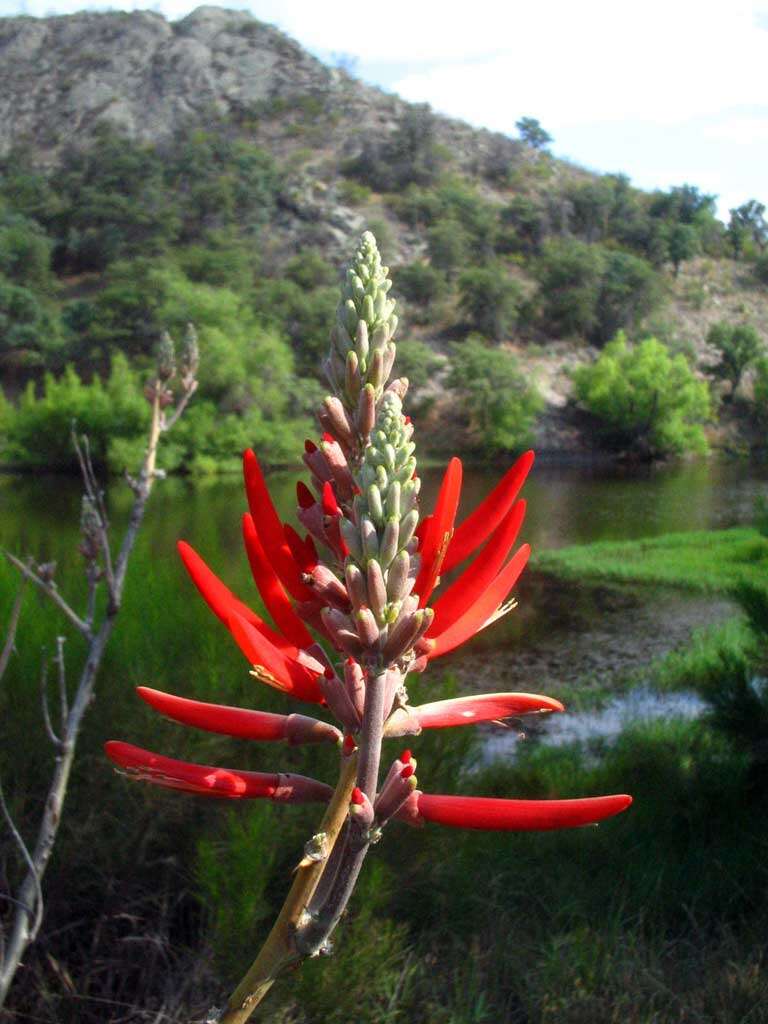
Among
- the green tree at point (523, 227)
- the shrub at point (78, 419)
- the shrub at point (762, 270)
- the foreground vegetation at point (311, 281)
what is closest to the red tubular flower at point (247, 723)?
the foreground vegetation at point (311, 281)

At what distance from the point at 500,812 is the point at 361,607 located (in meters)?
0.18

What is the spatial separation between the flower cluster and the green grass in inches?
581

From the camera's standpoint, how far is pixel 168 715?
694 mm

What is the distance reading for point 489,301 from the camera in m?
72.1

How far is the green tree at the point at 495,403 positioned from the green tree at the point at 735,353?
22140mm

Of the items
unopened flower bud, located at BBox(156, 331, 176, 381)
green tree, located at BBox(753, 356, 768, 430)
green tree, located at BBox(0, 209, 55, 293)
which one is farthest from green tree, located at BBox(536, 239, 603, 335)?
unopened flower bud, located at BBox(156, 331, 176, 381)

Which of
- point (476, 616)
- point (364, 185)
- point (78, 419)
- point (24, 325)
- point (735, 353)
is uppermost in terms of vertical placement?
point (364, 185)

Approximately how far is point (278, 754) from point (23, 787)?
103cm

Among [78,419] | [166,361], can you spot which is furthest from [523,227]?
[166,361]

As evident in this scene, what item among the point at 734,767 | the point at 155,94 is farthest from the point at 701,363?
the point at 155,94

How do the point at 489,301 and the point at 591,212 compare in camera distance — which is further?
the point at 591,212

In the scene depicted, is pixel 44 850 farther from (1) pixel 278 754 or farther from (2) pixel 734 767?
(2) pixel 734 767

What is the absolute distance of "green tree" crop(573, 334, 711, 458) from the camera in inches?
1857

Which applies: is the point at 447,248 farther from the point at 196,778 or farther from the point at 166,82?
the point at 196,778
